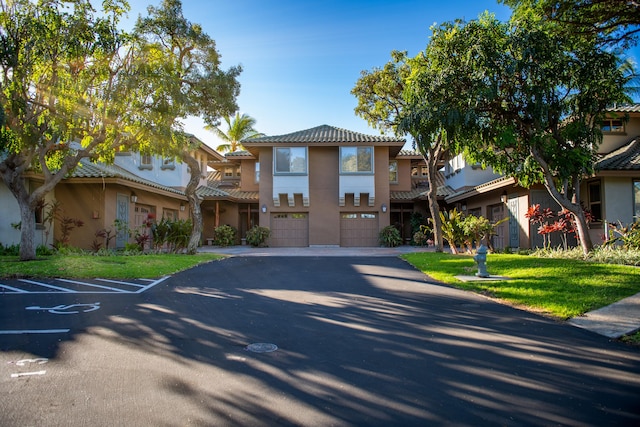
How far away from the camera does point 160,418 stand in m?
3.08

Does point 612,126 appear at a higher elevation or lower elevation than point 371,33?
lower

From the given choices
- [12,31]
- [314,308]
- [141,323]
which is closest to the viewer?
[141,323]

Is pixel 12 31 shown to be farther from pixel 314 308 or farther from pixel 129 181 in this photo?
pixel 314 308

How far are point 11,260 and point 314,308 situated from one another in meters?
10.9

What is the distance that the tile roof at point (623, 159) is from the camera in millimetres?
13785

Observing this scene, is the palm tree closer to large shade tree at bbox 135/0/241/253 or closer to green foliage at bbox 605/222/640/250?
large shade tree at bbox 135/0/241/253

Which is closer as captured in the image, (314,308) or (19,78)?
(314,308)

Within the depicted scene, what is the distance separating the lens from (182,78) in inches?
625

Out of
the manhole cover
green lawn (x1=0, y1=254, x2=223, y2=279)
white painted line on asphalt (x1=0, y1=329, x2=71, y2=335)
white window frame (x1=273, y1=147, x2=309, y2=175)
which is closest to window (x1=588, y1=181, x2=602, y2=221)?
white window frame (x1=273, y1=147, x2=309, y2=175)

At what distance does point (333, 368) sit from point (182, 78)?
1466 cm

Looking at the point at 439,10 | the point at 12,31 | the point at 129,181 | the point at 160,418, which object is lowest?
the point at 160,418

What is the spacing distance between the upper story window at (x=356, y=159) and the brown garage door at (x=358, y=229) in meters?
2.73

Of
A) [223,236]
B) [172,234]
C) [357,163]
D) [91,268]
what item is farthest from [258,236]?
[91,268]

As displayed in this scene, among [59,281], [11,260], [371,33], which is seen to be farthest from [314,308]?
[11,260]
